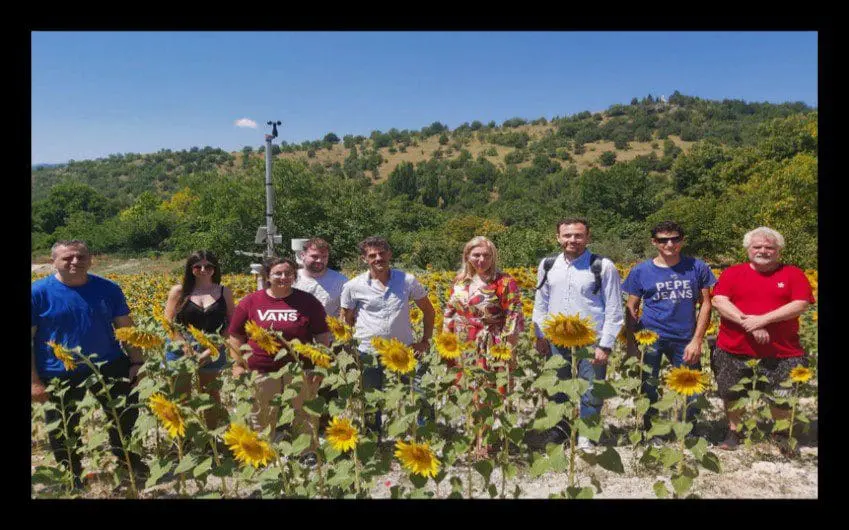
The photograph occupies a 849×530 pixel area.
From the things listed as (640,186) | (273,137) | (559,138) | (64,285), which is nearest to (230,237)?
(273,137)

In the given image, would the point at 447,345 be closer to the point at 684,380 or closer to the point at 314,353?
the point at 314,353

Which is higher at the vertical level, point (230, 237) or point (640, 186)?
point (640, 186)

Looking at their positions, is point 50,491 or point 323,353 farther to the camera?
point 50,491

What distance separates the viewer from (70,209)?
167 feet

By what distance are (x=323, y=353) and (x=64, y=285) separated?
1382 millimetres

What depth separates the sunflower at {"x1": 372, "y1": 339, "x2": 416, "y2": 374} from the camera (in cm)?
202

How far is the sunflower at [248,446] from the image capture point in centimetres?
182

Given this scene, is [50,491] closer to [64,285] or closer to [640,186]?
[64,285]

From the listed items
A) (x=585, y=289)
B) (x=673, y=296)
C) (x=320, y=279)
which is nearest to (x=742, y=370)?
(x=673, y=296)

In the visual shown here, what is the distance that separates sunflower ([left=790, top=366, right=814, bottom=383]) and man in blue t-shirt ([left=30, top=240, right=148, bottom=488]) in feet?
10.5

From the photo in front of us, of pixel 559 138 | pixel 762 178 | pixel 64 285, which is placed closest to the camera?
pixel 64 285

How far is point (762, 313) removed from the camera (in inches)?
110
